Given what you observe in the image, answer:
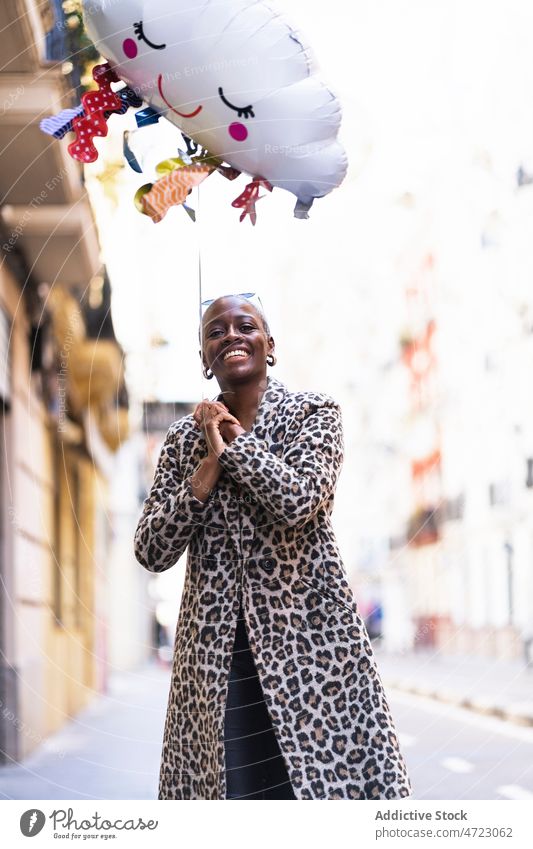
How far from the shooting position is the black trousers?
2949 mm

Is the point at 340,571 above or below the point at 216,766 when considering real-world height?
above

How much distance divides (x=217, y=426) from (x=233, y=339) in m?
0.22

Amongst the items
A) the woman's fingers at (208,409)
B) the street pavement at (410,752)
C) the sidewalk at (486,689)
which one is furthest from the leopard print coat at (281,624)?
the sidewalk at (486,689)

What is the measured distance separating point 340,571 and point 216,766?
20.7 inches

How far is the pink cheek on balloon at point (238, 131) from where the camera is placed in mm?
3678

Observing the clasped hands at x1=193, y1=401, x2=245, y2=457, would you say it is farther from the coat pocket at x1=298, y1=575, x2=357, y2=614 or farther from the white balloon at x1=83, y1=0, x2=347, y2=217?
the white balloon at x1=83, y1=0, x2=347, y2=217

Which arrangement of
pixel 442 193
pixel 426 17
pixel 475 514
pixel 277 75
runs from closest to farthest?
pixel 277 75 → pixel 426 17 → pixel 442 193 → pixel 475 514

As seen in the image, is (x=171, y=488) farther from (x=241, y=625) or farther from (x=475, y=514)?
(x=475, y=514)

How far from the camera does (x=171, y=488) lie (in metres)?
3.11

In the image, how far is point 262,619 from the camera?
115 inches

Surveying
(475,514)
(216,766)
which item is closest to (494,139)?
(216,766)
